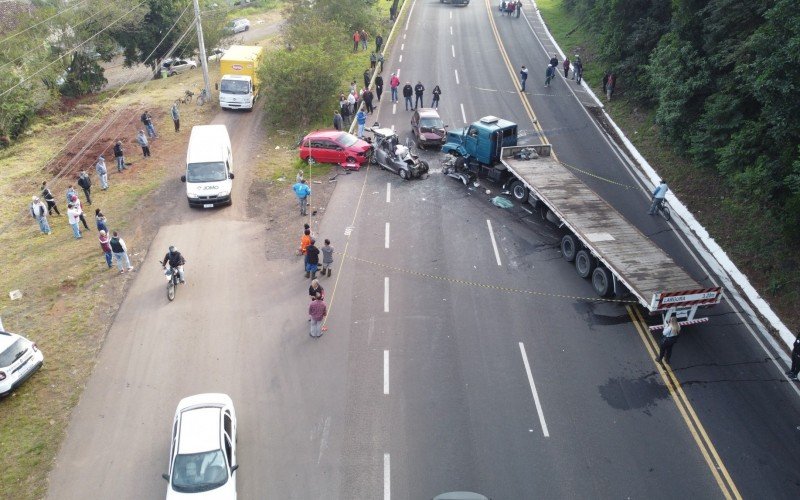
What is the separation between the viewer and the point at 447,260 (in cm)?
1855

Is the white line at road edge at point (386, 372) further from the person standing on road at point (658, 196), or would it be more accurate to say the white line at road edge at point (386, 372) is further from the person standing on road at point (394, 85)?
the person standing on road at point (394, 85)

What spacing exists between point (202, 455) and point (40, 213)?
1532 centimetres

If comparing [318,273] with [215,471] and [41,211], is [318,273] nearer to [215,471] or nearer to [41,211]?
[215,471]

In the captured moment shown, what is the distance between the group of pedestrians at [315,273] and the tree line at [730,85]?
42.2 feet

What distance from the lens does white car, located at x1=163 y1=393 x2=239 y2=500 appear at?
10.4m

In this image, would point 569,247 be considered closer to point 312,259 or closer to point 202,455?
point 312,259

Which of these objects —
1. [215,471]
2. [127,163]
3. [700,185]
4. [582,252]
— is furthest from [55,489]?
[700,185]

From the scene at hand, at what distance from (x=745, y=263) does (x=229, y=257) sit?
1695cm

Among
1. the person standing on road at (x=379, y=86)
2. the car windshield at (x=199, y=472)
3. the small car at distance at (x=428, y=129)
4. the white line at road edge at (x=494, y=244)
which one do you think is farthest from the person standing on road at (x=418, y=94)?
the car windshield at (x=199, y=472)

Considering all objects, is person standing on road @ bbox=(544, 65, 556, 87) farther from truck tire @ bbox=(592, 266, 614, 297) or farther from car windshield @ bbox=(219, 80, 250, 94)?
truck tire @ bbox=(592, 266, 614, 297)

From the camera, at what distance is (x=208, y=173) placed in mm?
22766

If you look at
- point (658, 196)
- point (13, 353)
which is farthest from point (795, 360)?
point (13, 353)

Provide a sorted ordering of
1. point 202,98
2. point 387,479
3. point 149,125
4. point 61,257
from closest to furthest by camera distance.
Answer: point 387,479, point 61,257, point 149,125, point 202,98

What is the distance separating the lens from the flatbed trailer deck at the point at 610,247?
14.5m
